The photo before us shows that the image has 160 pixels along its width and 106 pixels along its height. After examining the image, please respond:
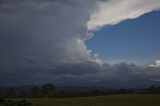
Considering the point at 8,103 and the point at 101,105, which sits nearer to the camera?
the point at 101,105

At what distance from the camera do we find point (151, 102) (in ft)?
359

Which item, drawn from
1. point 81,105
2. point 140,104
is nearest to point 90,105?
point 81,105

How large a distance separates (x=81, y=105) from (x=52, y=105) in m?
9.29

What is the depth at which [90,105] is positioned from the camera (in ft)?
324

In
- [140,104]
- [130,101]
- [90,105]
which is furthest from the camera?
[130,101]

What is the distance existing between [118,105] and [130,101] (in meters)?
11.7

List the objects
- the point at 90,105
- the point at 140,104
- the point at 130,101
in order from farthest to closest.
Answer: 1. the point at 130,101
2. the point at 140,104
3. the point at 90,105

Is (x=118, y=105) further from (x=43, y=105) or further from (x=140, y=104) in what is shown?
(x=43, y=105)

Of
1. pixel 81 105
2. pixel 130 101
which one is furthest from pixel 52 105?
pixel 130 101

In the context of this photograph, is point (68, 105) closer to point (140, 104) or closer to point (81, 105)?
point (81, 105)

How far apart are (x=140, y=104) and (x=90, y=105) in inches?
688

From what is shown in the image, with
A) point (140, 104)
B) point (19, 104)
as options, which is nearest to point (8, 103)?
point (19, 104)

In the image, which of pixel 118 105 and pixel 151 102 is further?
pixel 151 102

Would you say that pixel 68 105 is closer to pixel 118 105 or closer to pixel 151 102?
pixel 118 105
